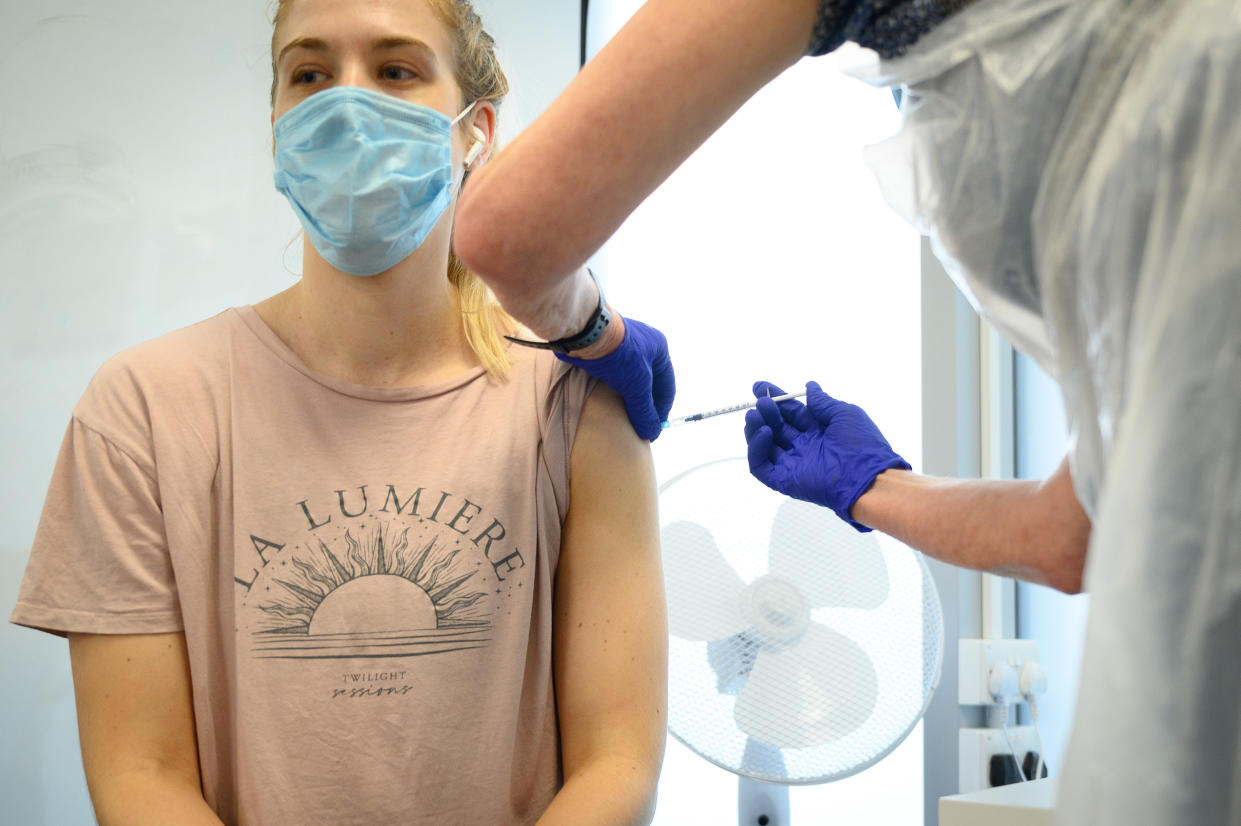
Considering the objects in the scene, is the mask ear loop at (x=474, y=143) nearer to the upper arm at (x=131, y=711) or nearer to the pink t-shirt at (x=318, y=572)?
the pink t-shirt at (x=318, y=572)

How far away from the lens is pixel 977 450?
210 centimetres

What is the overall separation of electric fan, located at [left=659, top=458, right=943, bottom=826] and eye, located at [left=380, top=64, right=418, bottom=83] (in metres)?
0.70

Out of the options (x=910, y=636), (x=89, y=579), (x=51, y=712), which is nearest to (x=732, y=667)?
(x=910, y=636)

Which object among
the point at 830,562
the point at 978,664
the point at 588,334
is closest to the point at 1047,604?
the point at 978,664

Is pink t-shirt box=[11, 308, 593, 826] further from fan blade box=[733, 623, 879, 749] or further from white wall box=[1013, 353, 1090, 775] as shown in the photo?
white wall box=[1013, 353, 1090, 775]

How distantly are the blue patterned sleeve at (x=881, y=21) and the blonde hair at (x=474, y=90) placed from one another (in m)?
0.72

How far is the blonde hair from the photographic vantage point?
4.19 ft

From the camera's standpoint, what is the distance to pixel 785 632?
1.41 m

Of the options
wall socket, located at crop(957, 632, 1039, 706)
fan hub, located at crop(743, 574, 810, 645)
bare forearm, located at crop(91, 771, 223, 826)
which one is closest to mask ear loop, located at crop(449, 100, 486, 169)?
fan hub, located at crop(743, 574, 810, 645)

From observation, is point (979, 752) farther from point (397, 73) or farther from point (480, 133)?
point (397, 73)

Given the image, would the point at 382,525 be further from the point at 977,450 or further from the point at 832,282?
the point at 977,450

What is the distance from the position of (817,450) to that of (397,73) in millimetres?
738

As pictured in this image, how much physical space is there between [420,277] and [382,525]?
34 cm

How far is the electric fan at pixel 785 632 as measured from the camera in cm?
138
